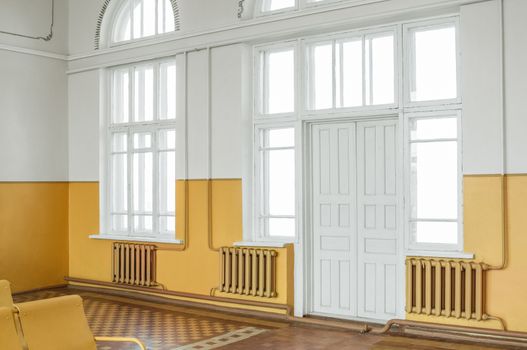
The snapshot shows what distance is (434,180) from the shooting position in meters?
6.83

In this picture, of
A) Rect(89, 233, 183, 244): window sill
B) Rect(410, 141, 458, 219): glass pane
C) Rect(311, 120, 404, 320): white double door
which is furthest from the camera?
Rect(89, 233, 183, 244): window sill

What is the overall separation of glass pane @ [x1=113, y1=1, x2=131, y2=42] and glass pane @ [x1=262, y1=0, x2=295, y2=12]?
249 centimetres

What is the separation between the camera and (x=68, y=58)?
10016 mm

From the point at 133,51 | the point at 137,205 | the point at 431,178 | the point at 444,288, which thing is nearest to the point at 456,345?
the point at 444,288

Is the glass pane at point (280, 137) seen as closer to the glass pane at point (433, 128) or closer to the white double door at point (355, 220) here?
the white double door at point (355, 220)

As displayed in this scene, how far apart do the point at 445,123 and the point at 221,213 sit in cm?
302

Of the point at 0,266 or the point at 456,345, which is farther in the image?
the point at 0,266

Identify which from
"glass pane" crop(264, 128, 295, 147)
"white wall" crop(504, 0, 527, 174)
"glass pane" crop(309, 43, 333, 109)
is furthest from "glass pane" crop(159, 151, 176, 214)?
"white wall" crop(504, 0, 527, 174)

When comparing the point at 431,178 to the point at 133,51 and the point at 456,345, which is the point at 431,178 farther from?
the point at 133,51

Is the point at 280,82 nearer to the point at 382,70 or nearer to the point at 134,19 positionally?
the point at 382,70

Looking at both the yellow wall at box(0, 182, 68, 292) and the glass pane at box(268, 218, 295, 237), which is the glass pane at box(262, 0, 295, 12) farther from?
the yellow wall at box(0, 182, 68, 292)

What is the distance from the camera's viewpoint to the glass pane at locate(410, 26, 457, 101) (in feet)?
22.2

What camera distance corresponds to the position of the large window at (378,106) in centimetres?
676

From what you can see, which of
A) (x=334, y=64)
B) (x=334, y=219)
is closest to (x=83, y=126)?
(x=334, y=64)
